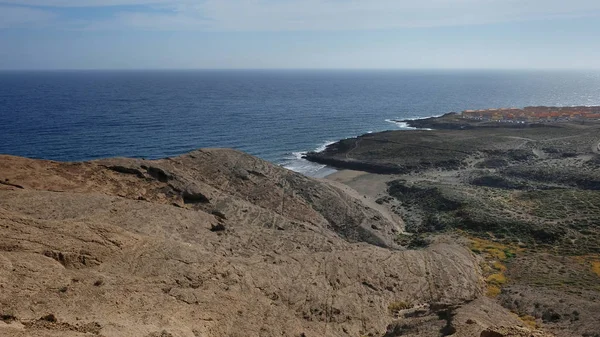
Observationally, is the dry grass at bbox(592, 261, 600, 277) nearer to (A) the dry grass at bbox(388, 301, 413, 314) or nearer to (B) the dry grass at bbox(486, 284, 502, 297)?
(B) the dry grass at bbox(486, 284, 502, 297)

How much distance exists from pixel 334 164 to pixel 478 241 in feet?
132

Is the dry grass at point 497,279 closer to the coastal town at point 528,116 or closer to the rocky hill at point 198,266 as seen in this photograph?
the rocky hill at point 198,266

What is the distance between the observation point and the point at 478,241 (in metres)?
43.2

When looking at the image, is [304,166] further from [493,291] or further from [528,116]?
[528,116]

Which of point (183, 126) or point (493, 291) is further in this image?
point (183, 126)

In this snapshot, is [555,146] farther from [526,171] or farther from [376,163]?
[376,163]

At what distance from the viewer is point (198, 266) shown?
78.4 ft

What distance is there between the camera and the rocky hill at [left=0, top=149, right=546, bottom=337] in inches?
727

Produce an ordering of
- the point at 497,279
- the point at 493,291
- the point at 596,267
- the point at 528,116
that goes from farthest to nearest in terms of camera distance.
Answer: the point at 528,116 < the point at 596,267 < the point at 497,279 < the point at 493,291

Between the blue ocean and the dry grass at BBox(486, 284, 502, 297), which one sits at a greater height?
the blue ocean

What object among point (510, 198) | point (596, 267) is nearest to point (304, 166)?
point (510, 198)

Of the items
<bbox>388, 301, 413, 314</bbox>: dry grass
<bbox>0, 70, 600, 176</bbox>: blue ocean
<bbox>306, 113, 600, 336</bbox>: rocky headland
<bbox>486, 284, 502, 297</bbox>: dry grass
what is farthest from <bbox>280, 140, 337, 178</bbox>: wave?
<bbox>388, 301, 413, 314</bbox>: dry grass

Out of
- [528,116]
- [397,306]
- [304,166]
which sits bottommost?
[304,166]

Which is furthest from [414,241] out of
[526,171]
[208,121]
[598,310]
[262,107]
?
[262,107]
